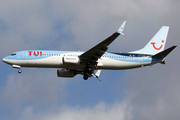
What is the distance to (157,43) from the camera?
6291 centimetres

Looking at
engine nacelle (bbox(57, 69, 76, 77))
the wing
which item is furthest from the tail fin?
engine nacelle (bbox(57, 69, 76, 77))

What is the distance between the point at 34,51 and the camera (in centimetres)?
5572

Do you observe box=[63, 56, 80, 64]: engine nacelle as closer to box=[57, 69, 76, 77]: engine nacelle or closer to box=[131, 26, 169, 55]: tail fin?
box=[57, 69, 76, 77]: engine nacelle

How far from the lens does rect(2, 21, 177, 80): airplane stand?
2165 inches

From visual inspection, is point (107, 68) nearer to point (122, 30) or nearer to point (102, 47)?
point (102, 47)

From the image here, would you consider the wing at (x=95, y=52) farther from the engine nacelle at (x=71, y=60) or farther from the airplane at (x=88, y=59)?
the engine nacelle at (x=71, y=60)

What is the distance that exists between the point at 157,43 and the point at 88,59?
46.9 feet

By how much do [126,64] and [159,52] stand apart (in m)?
5.92

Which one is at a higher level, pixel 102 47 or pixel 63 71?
pixel 102 47

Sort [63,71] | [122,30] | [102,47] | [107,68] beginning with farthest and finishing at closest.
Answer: [63,71] < [107,68] < [102,47] < [122,30]

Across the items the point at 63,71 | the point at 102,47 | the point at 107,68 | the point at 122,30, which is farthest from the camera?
the point at 63,71

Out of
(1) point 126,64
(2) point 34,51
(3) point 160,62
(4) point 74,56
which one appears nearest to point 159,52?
(3) point 160,62

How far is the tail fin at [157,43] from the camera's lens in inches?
2408

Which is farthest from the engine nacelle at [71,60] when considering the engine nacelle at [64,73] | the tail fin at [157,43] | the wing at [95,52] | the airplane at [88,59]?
the tail fin at [157,43]
